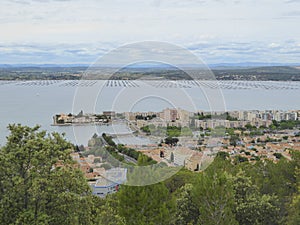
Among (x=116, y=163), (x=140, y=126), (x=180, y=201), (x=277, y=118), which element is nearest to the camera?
(x=116, y=163)

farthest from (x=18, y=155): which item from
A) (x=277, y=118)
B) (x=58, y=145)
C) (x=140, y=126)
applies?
(x=277, y=118)

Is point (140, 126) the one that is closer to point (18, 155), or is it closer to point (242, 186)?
point (18, 155)

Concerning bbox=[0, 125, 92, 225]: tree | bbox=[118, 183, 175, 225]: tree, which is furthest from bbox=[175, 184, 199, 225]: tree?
bbox=[0, 125, 92, 225]: tree

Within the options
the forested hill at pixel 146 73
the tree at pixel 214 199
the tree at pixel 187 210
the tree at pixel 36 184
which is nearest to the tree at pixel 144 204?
the tree at pixel 214 199

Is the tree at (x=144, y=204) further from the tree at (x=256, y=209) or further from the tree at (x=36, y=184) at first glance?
the tree at (x=256, y=209)

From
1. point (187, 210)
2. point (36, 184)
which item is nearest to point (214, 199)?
point (187, 210)
